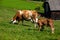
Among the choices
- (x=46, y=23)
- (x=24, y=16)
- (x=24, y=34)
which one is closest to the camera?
(x=24, y=34)

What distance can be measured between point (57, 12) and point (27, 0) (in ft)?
91.2

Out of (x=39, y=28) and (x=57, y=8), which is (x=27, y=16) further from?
(x=57, y=8)

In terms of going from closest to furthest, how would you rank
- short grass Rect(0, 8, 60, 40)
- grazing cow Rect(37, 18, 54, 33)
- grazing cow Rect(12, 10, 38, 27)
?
short grass Rect(0, 8, 60, 40), grazing cow Rect(37, 18, 54, 33), grazing cow Rect(12, 10, 38, 27)

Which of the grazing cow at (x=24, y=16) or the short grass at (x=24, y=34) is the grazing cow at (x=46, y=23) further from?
the grazing cow at (x=24, y=16)

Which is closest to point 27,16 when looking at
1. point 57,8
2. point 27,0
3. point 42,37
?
point 42,37

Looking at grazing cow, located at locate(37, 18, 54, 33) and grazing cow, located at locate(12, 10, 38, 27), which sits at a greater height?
grazing cow, located at locate(37, 18, 54, 33)

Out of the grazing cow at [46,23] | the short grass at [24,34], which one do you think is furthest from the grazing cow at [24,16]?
the grazing cow at [46,23]

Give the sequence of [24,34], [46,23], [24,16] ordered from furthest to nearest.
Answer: [24,16], [46,23], [24,34]

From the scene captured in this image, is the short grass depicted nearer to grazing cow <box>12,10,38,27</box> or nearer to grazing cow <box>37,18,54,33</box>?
grazing cow <box>37,18,54,33</box>

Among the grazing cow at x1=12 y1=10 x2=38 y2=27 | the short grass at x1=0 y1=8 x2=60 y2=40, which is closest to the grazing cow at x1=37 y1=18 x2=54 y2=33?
the short grass at x1=0 y1=8 x2=60 y2=40

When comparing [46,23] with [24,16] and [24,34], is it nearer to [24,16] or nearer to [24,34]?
[24,34]

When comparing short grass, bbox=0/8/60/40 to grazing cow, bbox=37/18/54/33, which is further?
grazing cow, bbox=37/18/54/33

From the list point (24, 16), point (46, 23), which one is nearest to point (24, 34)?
point (46, 23)

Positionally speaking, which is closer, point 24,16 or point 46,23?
point 46,23
